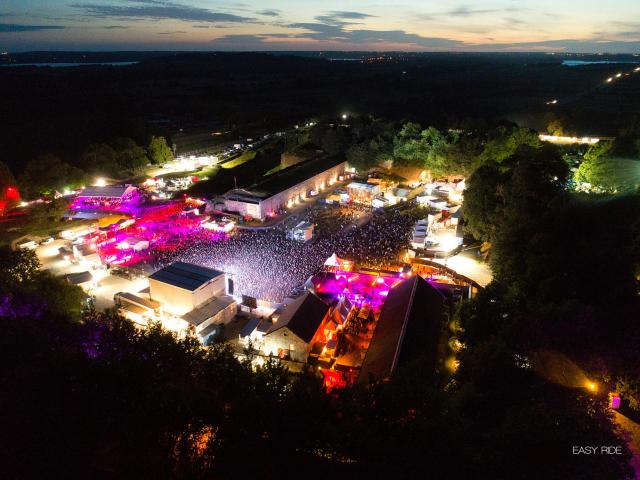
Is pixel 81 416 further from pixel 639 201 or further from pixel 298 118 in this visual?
pixel 298 118

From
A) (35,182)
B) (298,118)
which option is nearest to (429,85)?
(298,118)

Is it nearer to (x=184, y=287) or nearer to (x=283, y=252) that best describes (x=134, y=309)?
(x=184, y=287)

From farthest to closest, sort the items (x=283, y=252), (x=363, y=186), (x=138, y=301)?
(x=363, y=186), (x=283, y=252), (x=138, y=301)

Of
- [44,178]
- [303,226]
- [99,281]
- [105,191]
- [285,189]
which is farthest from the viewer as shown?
[44,178]

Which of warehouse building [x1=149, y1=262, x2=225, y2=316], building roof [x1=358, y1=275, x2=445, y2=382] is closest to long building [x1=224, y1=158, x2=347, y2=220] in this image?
warehouse building [x1=149, y1=262, x2=225, y2=316]

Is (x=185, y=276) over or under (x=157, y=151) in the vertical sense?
over

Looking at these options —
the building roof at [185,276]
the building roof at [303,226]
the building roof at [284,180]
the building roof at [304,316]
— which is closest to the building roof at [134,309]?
the building roof at [185,276]

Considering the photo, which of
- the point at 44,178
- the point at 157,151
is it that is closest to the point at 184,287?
the point at 44,178
